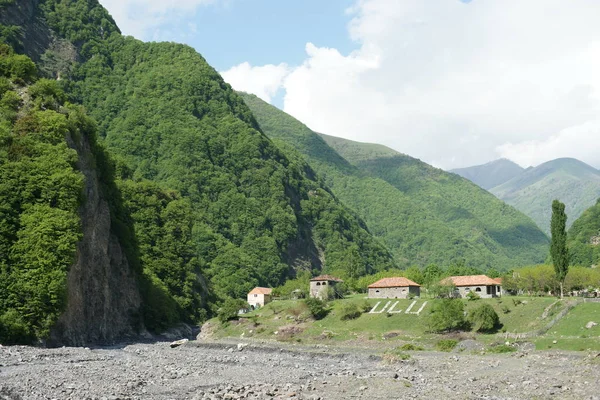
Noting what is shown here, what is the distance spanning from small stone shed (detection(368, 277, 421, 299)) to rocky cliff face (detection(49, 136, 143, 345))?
4250 cm

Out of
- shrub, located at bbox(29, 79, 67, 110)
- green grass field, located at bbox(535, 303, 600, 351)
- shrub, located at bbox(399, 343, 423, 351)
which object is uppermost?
shrub, located at bbox(29, 79, 67, 110)

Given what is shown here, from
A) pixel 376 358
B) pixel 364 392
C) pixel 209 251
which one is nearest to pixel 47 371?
pixel 364 392

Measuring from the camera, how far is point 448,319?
3487 inches

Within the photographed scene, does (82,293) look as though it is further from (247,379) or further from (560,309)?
(560,309)

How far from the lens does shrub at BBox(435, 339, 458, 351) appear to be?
79188mm

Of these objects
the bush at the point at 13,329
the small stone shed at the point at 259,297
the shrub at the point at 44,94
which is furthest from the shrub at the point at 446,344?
the small stone shed at the point at 259,297

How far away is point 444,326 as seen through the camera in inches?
3479

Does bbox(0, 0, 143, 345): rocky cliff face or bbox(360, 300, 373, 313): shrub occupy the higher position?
bbox(0, 0, 143, 345): rocky cliff face

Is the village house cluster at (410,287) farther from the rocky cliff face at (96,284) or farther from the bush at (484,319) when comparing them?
the rocky cliff face at (96,284)

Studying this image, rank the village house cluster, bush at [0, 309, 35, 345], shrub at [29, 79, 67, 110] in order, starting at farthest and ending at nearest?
the village house cluster, shrub at [29, 79, 67, 110], bush at [0, 309, 35, 345]

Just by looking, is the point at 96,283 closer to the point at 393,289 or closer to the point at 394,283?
the point at 393,289

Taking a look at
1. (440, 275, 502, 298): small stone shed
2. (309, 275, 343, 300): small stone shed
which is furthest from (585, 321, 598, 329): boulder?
(309, 275, 343, 300): small stone shed

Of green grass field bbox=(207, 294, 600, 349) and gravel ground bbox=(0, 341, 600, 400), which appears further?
green grass field bbox=(207, 294, 600, 349)

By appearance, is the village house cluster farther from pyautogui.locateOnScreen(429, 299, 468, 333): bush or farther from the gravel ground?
the gravel ground
